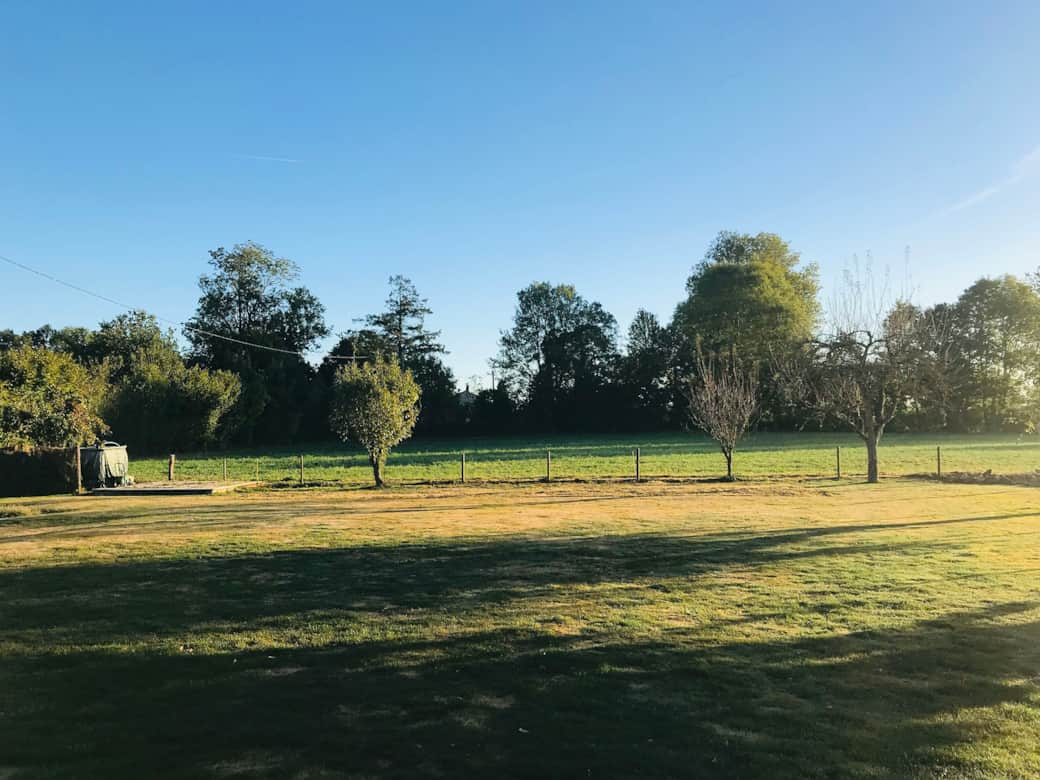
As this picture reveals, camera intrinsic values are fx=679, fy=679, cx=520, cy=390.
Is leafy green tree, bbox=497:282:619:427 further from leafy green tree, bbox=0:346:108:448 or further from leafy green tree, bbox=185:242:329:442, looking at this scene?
leafy green tree, bbox=0:346:108:448

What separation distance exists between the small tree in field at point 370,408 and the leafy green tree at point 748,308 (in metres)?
34.9

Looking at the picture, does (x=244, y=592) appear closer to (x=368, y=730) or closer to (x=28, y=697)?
(x=28, y=697)

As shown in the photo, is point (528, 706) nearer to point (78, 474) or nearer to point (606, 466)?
point (78, 474)

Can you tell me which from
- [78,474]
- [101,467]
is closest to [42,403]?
[78,474]

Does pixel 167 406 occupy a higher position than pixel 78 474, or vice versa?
pixel 167 406

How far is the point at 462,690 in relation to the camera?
4.59 metres

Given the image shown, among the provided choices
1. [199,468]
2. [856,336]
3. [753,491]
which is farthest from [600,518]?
[199,468]

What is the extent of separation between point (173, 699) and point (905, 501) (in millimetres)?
16514

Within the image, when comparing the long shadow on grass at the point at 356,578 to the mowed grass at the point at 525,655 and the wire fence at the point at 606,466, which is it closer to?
the mowed grass at the point at 525,655

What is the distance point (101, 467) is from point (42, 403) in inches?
112

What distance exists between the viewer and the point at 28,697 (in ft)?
14.9

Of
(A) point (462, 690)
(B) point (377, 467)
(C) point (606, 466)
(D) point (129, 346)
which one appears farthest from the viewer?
(D) point (129, 346)

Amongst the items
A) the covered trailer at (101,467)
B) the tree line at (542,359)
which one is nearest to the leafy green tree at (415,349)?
the tree line at (542,359)

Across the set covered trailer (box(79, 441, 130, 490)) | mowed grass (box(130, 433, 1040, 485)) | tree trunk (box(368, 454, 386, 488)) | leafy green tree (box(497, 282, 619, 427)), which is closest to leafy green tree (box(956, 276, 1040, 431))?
mowed grass (box(130, 433, 1040, 485))
